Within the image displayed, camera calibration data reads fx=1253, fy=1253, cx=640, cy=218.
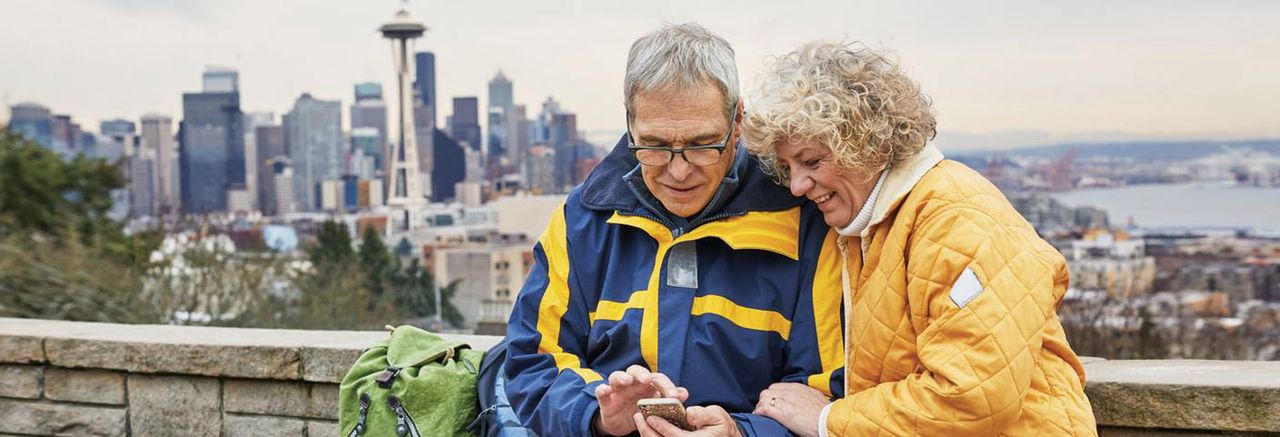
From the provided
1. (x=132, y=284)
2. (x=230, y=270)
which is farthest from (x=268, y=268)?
(x=132, y=284)

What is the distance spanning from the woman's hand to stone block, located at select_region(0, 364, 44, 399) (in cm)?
254

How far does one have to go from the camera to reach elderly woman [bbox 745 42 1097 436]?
6.08 ft

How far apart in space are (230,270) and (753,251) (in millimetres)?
9904

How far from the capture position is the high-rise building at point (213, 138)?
73.4 feet

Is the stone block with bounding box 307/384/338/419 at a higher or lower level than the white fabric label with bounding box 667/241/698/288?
lower

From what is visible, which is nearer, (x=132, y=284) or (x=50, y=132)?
(x=132, y=284)

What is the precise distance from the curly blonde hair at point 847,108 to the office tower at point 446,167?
26.5 m

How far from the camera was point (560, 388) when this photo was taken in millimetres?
2307

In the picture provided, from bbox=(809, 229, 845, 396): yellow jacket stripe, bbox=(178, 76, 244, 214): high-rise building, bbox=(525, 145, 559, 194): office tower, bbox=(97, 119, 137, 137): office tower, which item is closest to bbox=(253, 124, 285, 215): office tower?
bbox=(178, 76, 244, 214): high-rise building

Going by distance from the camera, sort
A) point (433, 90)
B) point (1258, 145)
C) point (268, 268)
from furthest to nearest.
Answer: point (433, 90), point (1258, 145), point (268, 268)

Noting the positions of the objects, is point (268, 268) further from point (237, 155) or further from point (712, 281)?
→ point (237, 155)

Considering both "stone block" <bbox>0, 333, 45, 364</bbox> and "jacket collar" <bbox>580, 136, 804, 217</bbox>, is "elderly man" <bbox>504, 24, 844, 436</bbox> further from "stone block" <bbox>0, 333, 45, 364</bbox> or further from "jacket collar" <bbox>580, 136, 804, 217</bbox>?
"stone block" <bbox>0, 333, 45, 364</bbox>

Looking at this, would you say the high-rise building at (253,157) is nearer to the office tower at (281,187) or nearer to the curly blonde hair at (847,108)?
the office tower at (281,187)

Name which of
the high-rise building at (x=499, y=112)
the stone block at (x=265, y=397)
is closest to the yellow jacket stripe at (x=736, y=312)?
the stone block at (x=265, y=397)
